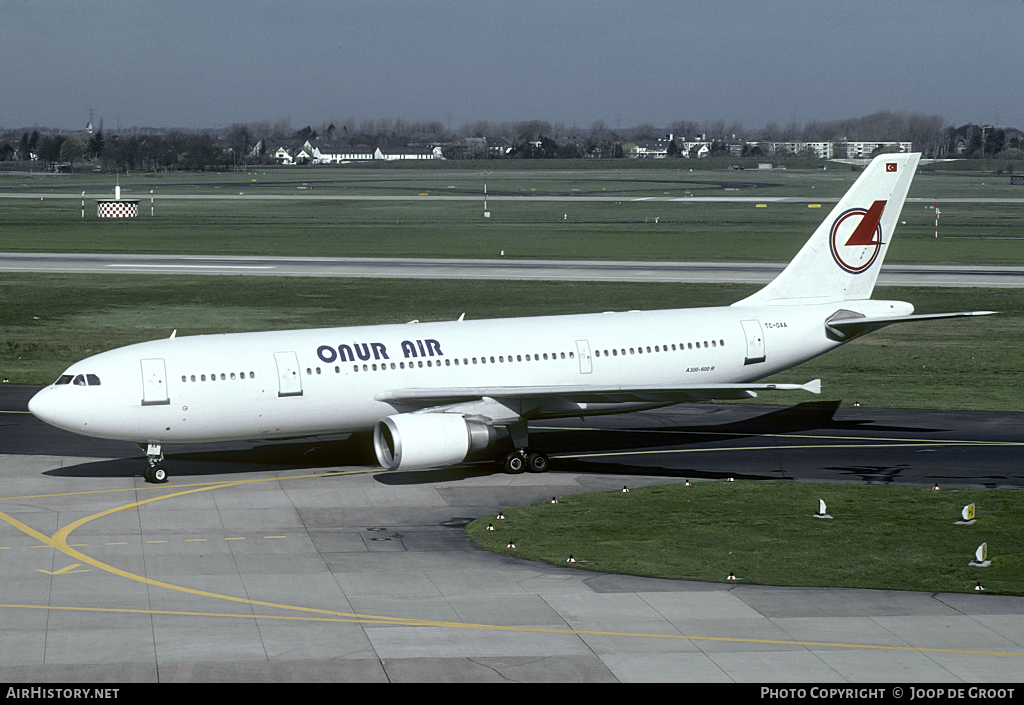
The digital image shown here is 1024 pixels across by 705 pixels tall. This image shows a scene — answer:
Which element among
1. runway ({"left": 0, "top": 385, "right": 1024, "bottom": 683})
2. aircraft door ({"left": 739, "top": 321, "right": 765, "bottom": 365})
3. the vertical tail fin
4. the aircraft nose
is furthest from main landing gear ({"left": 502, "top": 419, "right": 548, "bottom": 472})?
the aircraft nose

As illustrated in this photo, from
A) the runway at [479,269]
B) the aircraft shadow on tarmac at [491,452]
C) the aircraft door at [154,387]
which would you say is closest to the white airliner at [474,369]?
the aircraft door at [154,387]

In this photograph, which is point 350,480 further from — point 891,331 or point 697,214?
point 697,214

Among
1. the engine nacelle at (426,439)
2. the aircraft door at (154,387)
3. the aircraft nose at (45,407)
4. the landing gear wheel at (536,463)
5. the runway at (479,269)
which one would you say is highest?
the aircraft door at (154,387)

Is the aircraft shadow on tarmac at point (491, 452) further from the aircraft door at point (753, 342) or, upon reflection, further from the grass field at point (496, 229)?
the grass field at point (496, 229)

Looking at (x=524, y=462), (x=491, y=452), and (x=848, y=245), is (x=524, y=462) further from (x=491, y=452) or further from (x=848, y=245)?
(x=848, y=245)

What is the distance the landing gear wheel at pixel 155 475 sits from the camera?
121 ft

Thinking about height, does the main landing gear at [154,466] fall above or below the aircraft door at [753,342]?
below

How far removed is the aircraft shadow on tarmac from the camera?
38625 millimetres

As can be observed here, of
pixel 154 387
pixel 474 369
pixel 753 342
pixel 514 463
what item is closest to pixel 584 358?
pixel 474 369

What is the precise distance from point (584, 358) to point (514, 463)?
4177 millimetres

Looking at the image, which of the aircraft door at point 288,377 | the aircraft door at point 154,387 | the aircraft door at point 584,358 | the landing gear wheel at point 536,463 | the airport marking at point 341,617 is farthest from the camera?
the aircraft door at point 584,358

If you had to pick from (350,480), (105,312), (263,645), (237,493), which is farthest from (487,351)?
(105,312)

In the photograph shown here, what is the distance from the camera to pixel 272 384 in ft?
119

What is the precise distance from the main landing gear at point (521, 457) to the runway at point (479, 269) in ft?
159
